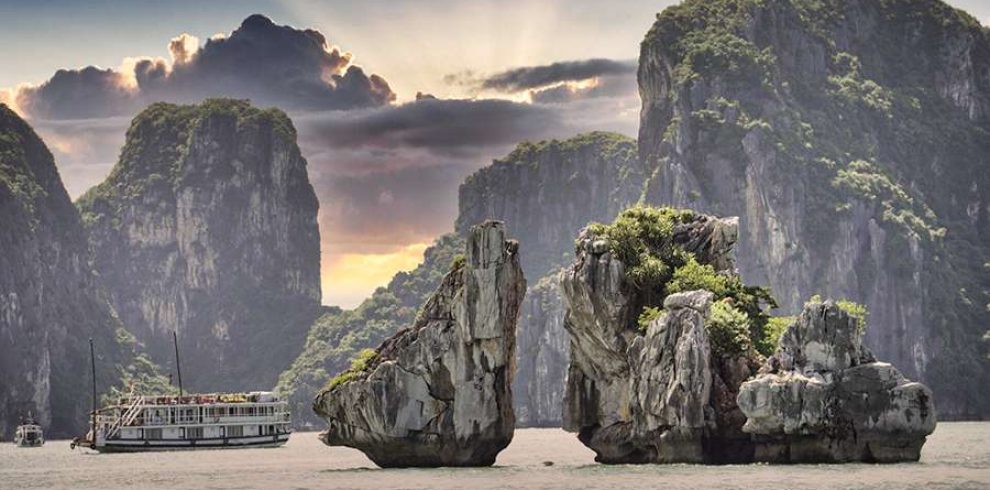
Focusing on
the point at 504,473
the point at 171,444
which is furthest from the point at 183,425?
the point at 504,473

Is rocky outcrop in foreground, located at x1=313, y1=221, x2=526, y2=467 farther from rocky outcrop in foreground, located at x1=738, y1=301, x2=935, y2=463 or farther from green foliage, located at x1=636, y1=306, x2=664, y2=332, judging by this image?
rocky outcrop in foreground, located at x1=738, y1=301, x2=935, y2=463

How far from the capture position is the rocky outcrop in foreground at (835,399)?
284ft

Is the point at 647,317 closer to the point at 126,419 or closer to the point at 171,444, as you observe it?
the point at 171,444

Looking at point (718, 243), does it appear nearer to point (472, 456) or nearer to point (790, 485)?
point (472, 456)

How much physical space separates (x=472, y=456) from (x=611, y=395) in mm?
7835

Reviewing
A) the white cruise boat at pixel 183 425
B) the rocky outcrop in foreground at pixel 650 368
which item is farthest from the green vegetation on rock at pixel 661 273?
the white cruise boat at pixel 183 425

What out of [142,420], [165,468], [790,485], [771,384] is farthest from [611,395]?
[142,420]

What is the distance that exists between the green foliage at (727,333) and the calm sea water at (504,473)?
270 inches

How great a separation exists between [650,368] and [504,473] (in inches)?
336

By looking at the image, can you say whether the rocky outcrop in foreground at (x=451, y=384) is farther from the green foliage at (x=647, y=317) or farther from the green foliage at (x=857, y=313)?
the green foliage at (x=857, y=313)

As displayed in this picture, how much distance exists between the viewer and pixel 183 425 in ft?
538

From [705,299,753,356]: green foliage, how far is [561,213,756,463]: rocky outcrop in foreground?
39 cm

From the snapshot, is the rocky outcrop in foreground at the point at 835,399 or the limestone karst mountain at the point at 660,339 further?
the limestone karst mountain at the point at 660,339

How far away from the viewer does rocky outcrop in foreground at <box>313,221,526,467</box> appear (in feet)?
320
